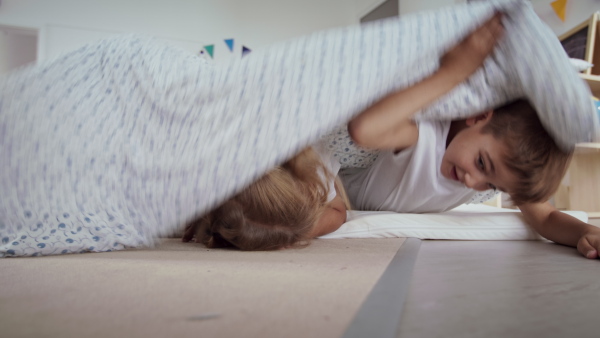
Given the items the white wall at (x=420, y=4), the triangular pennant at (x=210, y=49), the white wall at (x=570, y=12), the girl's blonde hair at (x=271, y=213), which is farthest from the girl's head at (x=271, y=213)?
the triangular pennant at (x=210, y=49)

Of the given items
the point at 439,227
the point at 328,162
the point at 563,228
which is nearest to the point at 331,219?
the point at 328,162

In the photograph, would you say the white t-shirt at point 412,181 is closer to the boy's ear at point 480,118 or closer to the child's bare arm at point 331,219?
the boy's ear at point 480,118

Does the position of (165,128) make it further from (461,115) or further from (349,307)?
(461,115)

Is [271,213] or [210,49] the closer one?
[271,213]

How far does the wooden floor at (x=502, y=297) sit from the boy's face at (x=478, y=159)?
0.17 meters

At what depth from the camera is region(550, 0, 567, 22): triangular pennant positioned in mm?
1766

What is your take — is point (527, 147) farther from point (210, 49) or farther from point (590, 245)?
point (210, 49)

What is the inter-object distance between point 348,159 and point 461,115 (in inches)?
11.8

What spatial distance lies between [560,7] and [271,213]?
→ 6.52ft

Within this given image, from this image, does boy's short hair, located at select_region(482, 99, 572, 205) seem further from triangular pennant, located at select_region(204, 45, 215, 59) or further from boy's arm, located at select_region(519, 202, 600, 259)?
triangular pennant, located at select_region(204, 45, 215, 59)

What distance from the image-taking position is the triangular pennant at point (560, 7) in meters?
1.77

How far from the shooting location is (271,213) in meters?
0.58

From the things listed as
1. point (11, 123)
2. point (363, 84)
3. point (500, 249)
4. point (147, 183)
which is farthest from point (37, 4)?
point (500, 249)

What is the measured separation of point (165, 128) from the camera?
1.75 feet
